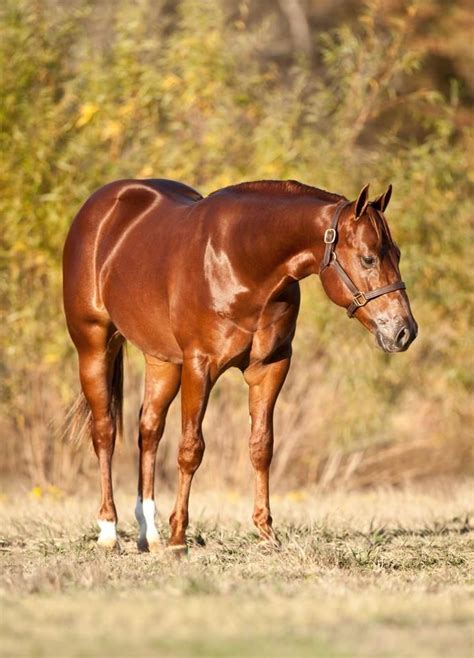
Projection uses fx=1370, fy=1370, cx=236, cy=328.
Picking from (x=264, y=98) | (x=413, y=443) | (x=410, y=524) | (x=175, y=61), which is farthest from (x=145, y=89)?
(x=410, y=524)

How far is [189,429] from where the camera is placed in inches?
256

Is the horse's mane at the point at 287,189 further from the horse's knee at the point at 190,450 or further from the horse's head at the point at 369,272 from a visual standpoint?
the horse's knee at the point at 190,450

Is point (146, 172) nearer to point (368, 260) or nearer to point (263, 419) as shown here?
point (263, 419)

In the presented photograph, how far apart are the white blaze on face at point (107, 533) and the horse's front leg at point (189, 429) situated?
20.8 inches

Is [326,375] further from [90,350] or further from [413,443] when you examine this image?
[90,350]

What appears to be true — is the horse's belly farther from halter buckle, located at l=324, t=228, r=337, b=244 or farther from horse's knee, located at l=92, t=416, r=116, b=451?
halter buckle, located at l=324, t=228, r=337, b=244

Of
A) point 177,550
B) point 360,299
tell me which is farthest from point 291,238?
point 177,550

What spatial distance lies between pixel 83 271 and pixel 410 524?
2334mm

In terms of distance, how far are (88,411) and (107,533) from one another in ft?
3.10

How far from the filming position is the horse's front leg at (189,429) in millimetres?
6422

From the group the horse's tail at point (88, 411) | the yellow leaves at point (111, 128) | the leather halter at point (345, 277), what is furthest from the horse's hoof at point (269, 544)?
the yellow leaves at point (111, 128)

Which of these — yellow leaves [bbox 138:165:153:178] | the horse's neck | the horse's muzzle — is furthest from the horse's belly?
yellow leaves [bbox 138:165:153:178]

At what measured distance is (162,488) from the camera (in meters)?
11.9

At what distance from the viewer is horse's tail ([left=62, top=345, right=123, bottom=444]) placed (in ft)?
24.9
